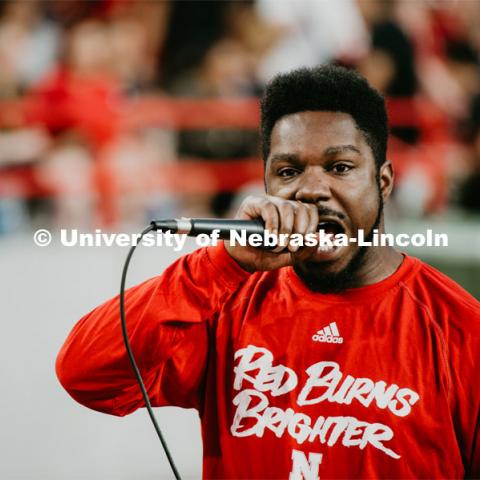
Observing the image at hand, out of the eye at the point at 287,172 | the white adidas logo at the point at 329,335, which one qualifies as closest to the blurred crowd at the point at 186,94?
the eye at the point at 287,172

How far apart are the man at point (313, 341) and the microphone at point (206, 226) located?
121 mm

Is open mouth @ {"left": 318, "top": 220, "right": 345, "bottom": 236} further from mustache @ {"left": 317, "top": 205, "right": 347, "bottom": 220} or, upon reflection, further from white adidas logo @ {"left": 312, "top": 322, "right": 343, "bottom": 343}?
white adidas logo @ {"left": 312, "top": 322, "right": 343, "bottom": 343}

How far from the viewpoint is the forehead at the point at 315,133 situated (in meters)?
1.95

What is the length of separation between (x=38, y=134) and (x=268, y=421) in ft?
10.1

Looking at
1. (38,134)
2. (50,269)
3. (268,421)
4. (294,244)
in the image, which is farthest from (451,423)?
(38,134)

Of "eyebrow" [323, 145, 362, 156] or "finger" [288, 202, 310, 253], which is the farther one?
"eyebrow" [323, 145, 362, 156]

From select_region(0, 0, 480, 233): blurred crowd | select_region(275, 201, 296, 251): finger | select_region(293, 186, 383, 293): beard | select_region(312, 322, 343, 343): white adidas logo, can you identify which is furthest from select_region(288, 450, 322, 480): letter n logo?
select_region(0, 0, 480, 233): blurred crowd

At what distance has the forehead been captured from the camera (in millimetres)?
1951

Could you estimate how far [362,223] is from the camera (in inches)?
79.0

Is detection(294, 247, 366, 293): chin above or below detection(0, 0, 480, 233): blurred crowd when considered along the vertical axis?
below

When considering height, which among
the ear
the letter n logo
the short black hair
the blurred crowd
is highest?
the blurred crowd

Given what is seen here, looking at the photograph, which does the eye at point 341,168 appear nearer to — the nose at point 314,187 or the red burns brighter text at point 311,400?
the nose at point 314,187

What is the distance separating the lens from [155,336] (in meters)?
1.90

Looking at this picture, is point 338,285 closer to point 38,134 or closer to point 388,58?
point 38,134
